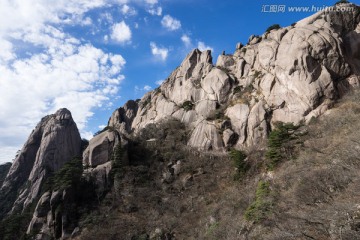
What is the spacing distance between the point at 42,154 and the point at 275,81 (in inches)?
2403

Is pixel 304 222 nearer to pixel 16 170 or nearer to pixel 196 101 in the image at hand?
pixel 196 101

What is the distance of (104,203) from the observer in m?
41.7

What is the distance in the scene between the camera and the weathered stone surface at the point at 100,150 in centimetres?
4834

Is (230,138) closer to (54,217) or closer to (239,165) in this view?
(239,165)

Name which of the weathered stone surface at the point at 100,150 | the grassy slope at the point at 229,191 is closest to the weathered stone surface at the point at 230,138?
the grassy slope at the point at 229,191

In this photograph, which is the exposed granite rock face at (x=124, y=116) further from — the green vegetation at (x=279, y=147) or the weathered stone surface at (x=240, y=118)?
the green vegetation at (x=279, y=147)

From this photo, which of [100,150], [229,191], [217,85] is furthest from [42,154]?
[229,191]

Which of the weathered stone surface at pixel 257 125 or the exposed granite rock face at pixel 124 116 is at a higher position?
the exposed granite rock face at pixel 124 116

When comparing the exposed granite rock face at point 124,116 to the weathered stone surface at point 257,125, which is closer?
the weathered stone surface at point 257,125

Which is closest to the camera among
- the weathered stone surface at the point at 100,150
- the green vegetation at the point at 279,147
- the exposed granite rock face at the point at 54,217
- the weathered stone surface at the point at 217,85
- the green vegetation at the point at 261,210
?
the green vegetation at the point at 261,210

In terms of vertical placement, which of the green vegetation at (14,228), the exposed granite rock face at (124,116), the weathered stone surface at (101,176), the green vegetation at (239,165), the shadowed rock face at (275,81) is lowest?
the green vegetation at (14,228)

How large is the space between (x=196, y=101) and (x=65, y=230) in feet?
Result: 111

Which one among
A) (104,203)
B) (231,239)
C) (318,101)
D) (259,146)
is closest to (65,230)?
(104,203)

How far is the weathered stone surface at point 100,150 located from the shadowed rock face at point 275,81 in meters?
13.8
